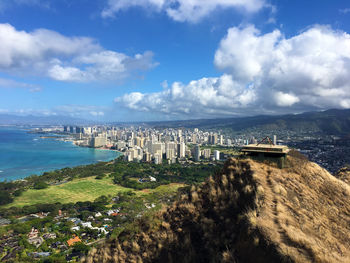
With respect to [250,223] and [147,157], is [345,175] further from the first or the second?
[147,157]

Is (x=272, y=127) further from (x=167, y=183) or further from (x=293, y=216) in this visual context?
(x=293, y=216)

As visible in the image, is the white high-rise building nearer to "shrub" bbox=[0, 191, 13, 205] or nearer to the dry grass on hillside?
"shrub" bbox=[0, 191, 13, 205]

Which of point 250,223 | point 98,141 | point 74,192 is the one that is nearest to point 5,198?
point 74,192

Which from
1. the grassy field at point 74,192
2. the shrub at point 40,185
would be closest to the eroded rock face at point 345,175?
the grassy field at point 74,192

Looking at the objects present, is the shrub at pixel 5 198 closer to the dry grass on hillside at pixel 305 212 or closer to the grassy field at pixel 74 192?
the grassy field at pixel 74 192

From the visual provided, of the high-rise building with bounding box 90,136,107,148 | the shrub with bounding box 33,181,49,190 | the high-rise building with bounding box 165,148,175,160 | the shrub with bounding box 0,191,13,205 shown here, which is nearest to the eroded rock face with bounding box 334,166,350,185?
the shrub with bounding box 0,191,13,205

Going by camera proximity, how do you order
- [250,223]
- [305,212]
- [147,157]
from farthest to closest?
1. [147,157]
2. [305,212]
3. [250,223]

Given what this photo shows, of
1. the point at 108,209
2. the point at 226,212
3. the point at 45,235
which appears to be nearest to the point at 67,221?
the point at 45,235
